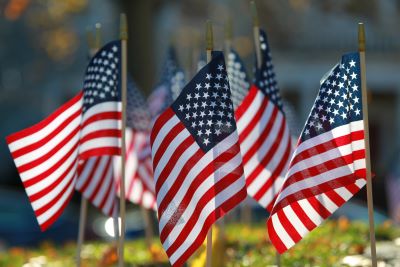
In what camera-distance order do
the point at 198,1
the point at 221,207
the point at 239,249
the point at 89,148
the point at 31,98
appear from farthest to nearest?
1. the point at 31,98
2. the point at 198,1
3. the point at 239,249
4. the point at 89,148
5. the point at 221,207

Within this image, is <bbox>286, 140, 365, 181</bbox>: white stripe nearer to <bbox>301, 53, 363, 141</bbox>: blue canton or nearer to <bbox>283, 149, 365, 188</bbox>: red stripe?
<bbox>283, 149, 365, 188</bbox>: red stripe

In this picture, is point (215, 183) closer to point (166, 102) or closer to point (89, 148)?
point (89, 148)

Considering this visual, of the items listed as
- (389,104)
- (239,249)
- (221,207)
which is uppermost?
(221,207)

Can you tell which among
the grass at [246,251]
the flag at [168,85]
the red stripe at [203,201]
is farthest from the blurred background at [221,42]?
the red stripe at [203,201]

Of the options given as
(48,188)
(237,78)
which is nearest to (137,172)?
(237,78)

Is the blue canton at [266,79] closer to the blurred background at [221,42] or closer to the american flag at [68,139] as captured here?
the american flag at [68,139]

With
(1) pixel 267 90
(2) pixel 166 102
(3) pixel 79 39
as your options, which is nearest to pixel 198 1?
(3) pixel 79 39

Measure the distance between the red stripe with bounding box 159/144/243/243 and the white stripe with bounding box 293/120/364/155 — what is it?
50 centimetres

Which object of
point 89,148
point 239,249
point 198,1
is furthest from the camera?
point 198,1

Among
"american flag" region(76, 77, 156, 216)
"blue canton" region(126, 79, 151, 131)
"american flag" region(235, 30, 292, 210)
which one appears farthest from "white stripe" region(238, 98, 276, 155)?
"blue canton" region(126, 79, 151, 131)

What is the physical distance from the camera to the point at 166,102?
41.5 ft

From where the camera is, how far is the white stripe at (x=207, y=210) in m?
8.33

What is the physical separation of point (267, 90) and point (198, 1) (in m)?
23.0

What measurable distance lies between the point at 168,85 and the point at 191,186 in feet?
15.7
